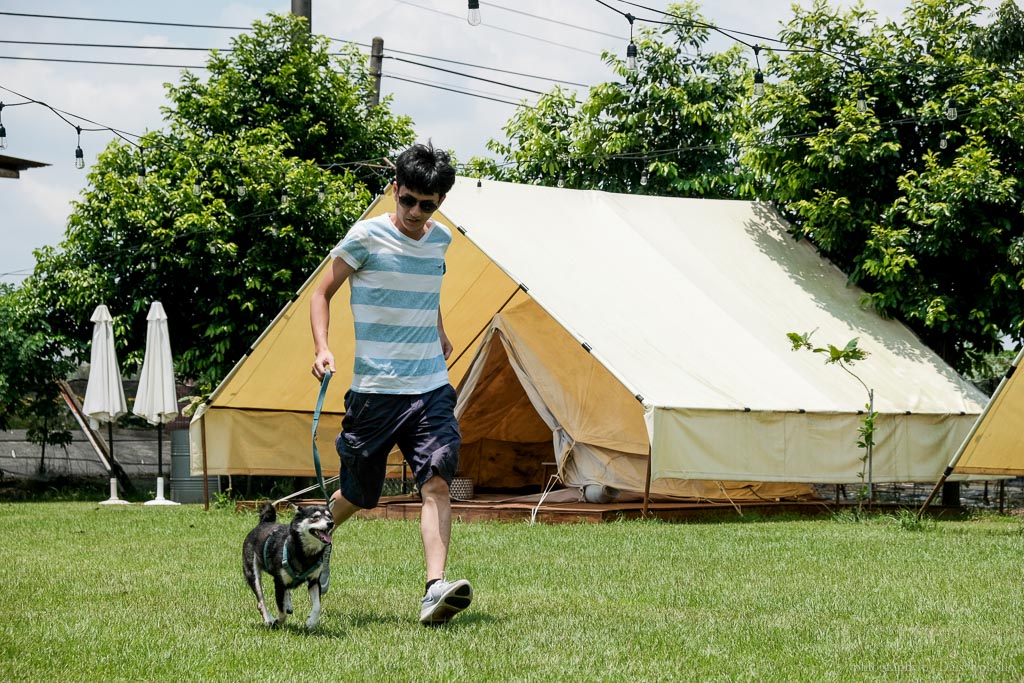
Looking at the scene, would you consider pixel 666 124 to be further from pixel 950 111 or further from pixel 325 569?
pixel 325 569

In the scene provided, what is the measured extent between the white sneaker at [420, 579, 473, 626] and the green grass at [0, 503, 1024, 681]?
78mm

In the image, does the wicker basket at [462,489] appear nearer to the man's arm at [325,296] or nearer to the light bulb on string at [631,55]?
the light bulb on string at [631,55]

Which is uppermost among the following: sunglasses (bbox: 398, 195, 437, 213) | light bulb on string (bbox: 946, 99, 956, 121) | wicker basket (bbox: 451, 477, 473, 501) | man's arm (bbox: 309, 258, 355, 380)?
light bulb on string (bbox: 946, 99, 956, 121)

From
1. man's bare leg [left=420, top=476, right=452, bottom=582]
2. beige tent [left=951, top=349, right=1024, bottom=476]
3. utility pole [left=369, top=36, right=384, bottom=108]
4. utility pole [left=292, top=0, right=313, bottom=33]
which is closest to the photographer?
man's bare leg [left=420, top=476, right=452, bottom=582]

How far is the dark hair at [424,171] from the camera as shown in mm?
4613

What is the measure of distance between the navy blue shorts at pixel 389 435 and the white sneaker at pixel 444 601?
1.48 ft

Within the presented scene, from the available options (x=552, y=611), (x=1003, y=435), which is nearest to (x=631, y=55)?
(x=1003, y=435)

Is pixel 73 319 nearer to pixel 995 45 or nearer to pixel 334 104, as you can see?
pixel 334 104

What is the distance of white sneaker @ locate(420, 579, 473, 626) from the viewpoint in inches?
170

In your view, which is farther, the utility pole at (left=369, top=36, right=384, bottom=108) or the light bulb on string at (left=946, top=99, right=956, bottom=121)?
the utility pole at (left=369, top=36, right=384, bottom=108)

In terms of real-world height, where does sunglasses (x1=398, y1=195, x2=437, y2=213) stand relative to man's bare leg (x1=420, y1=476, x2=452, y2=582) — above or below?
above

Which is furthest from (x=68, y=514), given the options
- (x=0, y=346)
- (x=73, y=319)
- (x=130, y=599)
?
(x=130, y=599)

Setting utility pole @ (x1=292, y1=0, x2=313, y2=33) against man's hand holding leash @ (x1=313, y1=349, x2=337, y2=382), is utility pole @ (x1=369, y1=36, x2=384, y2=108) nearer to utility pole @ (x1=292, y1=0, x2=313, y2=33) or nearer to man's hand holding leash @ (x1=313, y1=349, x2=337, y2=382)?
utility pole @ (x1=292, y1=0, x2=313, y2=33)

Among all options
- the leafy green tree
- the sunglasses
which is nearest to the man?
the sunglasses
